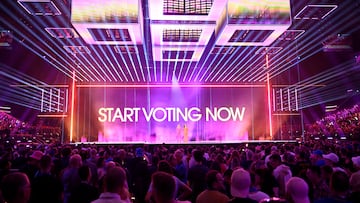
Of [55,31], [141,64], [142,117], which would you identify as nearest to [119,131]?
[142,117]

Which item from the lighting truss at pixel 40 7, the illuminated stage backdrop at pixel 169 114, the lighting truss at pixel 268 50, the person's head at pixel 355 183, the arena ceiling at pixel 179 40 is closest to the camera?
the person's head at pixel 355 183

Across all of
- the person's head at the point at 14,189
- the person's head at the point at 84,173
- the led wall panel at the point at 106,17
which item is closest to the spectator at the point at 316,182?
the person's head at the point at 84,173

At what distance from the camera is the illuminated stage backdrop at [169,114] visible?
69.9ft

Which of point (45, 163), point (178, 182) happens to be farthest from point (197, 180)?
point (45, 163)

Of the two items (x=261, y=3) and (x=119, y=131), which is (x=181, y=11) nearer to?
(x=261, y=3)

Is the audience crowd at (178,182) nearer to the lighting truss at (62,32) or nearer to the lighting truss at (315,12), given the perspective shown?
the lighting truss at (315,12)

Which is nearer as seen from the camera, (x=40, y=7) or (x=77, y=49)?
(x=40, y=7)

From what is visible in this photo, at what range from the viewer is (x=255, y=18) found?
37.7 ft

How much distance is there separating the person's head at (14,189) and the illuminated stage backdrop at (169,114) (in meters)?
18.6

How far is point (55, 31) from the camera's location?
12961mm

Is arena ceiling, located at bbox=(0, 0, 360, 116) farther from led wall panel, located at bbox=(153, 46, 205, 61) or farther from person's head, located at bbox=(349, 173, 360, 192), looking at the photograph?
person's head, located at bbox=(349, 173, 360, 192)

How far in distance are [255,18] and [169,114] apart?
1128cm

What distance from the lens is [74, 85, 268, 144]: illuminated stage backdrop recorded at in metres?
21.3

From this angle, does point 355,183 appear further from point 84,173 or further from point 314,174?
point 84,173
